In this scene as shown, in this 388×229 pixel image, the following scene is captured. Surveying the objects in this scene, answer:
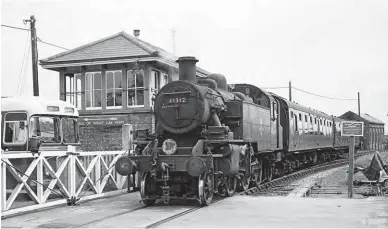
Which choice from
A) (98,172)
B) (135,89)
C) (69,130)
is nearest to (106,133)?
(135,89)

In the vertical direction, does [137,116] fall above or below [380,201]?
above

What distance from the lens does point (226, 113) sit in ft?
40.3

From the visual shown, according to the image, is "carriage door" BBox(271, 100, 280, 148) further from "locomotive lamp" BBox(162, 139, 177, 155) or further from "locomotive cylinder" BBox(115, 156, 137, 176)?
"locomotive cylinder" BBox(115, 156, 137, 176)

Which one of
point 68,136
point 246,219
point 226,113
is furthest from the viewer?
point 68,136

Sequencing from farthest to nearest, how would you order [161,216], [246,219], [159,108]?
[159,108], [161,216], [246,219]

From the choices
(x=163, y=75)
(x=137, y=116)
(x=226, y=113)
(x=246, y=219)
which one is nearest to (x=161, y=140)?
(x=226, y=113)

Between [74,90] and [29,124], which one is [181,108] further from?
[74,90]

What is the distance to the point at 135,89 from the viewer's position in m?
20.7

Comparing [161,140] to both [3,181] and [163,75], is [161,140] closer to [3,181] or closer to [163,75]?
[3,181]

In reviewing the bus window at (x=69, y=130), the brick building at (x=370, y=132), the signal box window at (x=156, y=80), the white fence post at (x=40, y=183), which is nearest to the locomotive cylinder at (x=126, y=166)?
the white fence post at (x=40, y=183)

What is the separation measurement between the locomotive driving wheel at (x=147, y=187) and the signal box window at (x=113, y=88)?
414 inches

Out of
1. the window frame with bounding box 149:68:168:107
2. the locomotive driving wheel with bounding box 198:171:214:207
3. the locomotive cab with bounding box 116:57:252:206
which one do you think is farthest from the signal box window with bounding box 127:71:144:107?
the locomotive driving wheel with bounding box 198:171:214:207

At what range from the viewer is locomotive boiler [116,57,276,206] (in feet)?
34.5

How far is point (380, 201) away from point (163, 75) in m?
12.8
